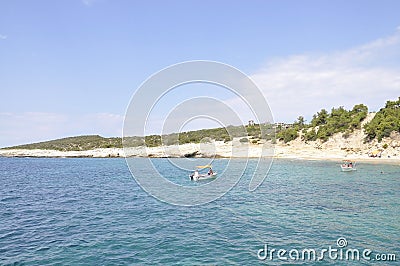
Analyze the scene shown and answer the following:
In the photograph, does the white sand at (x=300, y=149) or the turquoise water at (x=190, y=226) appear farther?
the white sand at (x=300, y=149)

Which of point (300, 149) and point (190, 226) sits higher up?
point (300, 149)

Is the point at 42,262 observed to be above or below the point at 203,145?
below

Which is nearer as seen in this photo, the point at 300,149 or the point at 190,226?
the point at 190,226

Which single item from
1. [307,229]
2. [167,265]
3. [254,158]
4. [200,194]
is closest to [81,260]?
[167,265]

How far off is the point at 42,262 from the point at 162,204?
15.9m

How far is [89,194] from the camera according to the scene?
37.8 meters

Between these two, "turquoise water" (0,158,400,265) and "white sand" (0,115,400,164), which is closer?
"turquoise water" (0,158,400,265)

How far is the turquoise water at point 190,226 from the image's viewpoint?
16.4m

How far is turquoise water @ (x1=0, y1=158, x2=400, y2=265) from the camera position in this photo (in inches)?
647

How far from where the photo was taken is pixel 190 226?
72.0ft

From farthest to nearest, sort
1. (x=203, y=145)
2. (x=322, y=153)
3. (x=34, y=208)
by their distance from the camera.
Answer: (x=203, y=145)
(x=322, y=153)
(x=34, y=208)

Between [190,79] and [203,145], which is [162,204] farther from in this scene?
[203,145]

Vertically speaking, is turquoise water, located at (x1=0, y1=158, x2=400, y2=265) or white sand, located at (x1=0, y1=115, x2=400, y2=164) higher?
white sand, located at (x1=0, y1=115, x2=400, y2=164)

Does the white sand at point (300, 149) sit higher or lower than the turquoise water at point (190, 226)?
higher
